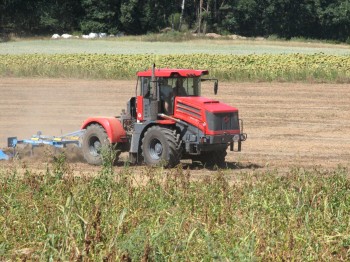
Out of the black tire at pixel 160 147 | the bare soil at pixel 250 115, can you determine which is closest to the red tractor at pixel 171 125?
the black tire at pixel 160 147

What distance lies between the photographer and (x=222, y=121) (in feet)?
53.7

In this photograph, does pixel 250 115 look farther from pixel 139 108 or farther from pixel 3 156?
pixel 3 156

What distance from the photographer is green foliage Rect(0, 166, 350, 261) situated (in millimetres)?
7891

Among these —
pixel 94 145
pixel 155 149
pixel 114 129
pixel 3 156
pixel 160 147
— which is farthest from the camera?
pixel 3 156

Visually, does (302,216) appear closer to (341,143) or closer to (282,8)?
(341,143)

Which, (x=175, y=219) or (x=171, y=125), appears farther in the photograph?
(x=171, y=125)

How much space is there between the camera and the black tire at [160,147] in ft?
52.5

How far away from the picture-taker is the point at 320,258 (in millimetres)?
7945

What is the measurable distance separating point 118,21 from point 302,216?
225ft

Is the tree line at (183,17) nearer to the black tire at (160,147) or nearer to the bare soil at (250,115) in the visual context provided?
the bare soil at (250,115)

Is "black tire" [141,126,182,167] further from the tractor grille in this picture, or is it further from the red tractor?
the tractor grille

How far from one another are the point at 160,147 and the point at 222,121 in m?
1.26

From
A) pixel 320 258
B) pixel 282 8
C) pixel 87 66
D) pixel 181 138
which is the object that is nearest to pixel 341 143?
pixel 181 138

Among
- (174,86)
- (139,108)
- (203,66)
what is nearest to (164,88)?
(174,86)
